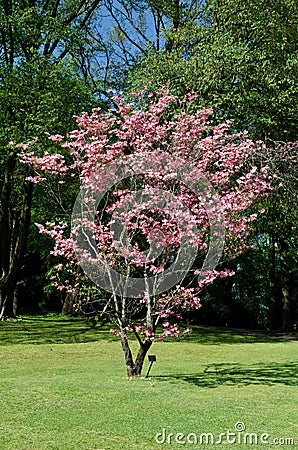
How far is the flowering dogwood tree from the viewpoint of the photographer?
28.8 feet

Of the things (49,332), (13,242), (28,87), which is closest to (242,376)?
(49,332)

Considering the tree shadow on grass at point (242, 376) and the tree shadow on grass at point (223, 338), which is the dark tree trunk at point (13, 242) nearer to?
the tree shadow on grass at point (223, 338)

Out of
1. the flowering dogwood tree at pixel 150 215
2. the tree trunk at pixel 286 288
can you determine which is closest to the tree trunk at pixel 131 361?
the flowering dogwood tree at pixel 150 215

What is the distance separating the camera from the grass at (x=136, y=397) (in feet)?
16.5

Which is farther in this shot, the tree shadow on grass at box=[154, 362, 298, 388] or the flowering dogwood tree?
the tree shadow on grass at box=[154, 362, 298, 388]

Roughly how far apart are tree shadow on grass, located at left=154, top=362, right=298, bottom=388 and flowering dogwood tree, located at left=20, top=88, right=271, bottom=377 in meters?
0.92

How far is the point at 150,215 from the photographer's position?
29.7ft

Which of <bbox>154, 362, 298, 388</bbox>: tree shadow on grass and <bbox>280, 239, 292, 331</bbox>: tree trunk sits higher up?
<bbox>280, 239, 292, 331</bbox>: tree trunk

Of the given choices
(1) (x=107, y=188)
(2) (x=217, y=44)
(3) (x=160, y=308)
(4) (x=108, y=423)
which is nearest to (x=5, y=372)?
(3) (x=160, y=308)

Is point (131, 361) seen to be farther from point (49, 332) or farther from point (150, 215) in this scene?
point (49, 332)

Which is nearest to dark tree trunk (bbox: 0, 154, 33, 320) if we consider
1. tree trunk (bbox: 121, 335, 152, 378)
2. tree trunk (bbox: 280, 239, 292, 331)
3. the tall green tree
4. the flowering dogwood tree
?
the tall green tree

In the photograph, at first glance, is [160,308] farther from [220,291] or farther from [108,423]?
[220,291]

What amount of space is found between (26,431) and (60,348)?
956 cm

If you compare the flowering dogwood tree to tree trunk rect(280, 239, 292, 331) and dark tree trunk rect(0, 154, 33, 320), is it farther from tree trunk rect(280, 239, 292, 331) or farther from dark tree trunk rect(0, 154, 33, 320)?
tree trunk rect(280, 239, 292, 331)
